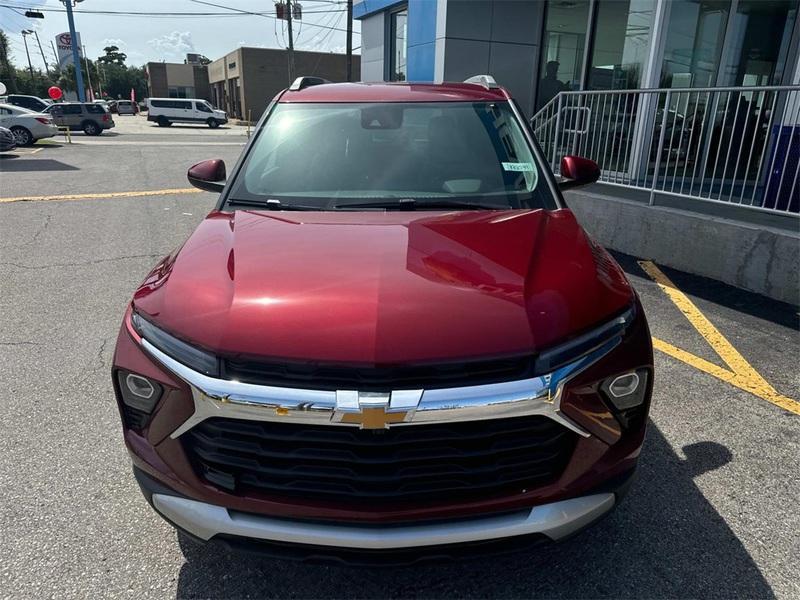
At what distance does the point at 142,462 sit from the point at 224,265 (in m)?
0.72

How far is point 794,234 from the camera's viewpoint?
15.7 ft

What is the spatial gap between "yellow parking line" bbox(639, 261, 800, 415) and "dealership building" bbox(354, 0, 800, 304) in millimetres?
977

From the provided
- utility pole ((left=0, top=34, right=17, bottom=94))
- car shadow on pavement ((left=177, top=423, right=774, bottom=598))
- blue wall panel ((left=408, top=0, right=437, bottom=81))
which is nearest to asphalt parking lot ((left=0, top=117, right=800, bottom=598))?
car shadow on pavement ((left=177, top=423, right=774, bottom=598))

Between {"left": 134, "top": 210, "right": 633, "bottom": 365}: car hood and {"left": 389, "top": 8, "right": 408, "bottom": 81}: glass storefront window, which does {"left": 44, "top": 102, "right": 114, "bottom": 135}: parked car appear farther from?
{"left": 134, "top": 210, "right": 633, "bottom": 365}: car hood

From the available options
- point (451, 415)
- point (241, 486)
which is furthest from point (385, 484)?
point (241, 486)

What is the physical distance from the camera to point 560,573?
2.08m

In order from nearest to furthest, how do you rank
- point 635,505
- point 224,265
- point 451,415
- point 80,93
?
point 451,415
point 224,265
point 635,505
point 80,93

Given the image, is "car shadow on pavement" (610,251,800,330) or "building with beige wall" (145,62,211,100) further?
"building with beige wall" (145,62,211,100)

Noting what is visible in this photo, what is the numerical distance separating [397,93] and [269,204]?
1.19 m

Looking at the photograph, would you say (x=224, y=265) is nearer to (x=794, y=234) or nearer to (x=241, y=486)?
(x=241, y=486)

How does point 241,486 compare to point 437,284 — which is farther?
point 437,284

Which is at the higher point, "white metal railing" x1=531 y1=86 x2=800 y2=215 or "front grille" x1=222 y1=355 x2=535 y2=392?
"white metal railing" x1=531 y1=86 x2=800 y2=215

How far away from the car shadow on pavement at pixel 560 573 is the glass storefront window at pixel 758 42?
338 inches

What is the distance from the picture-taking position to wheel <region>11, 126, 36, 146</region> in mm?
20906
